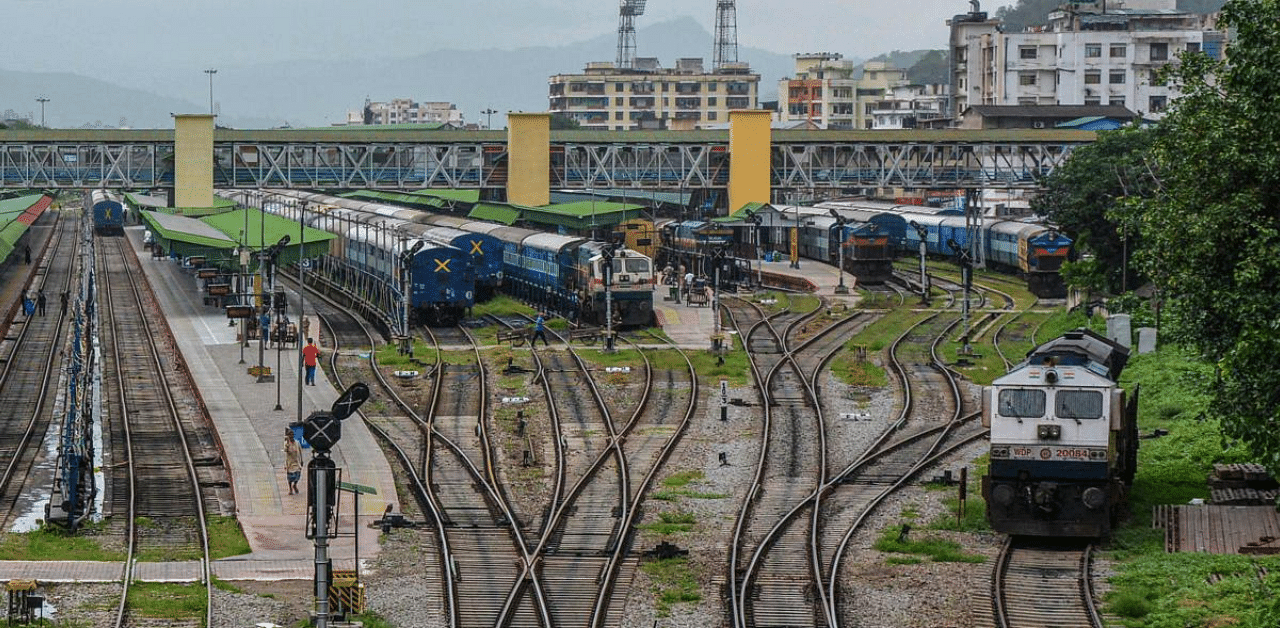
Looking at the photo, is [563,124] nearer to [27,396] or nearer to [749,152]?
[749,152]

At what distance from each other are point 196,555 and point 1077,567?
13246 mm

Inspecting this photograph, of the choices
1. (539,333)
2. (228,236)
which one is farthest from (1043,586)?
(228,236)

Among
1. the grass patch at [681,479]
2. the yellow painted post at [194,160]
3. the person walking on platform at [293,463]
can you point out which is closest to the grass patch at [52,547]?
the person walking on platform at [293,463]

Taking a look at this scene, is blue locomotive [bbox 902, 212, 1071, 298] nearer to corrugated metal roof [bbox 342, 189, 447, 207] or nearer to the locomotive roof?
the locomotive roof

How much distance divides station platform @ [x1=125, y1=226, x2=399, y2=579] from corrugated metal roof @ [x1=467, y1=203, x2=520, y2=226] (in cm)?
2477

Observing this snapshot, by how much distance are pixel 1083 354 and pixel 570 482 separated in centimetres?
994

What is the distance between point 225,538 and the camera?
2819cm

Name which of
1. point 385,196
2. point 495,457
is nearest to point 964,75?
point 385,196

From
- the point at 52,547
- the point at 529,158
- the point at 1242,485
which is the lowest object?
the point at 52,547

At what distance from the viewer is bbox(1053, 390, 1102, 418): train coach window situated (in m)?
25.8

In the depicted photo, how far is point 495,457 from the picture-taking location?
35.4 meters

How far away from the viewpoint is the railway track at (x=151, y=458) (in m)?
27.0

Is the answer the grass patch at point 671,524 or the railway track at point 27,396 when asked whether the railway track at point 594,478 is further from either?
the railway track at point 27,396

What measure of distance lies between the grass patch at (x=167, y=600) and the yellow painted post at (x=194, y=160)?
54353 millimetres
